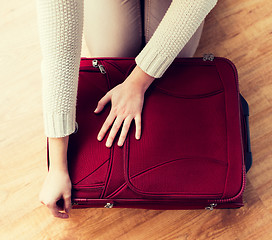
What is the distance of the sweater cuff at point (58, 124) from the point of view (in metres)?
0.59

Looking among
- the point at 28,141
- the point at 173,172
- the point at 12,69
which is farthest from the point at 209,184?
the point at 12,69

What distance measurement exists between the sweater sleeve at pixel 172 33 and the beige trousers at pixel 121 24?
0.16 meters

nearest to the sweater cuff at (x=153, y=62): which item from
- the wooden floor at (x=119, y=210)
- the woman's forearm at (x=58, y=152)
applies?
the woman's forearm at (x=58, y=152)

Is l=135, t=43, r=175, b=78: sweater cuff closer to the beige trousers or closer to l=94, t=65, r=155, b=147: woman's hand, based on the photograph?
l=94, t=65, r=155, b=147: woman's hand

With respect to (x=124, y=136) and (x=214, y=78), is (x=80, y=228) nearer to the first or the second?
(x=124, y=136)

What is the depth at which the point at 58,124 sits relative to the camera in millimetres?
589

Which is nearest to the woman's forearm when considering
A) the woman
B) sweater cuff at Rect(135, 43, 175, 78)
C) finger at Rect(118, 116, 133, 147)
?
the woman

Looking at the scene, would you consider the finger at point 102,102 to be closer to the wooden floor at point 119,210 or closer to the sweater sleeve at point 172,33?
the sweater sleeve at point 172,33

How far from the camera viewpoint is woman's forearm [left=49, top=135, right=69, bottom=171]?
60 centimetres

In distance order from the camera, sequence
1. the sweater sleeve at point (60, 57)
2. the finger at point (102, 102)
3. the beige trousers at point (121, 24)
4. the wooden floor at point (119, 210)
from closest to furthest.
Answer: the sweater sleeve at point (60, 57), the finger at point (102, 102), the beige trousers at point (121, 24), the wooden floor at point (119, 210)

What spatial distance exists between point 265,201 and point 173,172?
45 centimetres

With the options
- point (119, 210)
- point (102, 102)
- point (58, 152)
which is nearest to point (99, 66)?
point (102, 102)

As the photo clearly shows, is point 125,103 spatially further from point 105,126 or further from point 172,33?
point 172,33

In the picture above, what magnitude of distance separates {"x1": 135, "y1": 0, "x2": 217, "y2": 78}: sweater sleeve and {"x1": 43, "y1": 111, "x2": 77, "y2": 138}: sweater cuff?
0.68 ft
